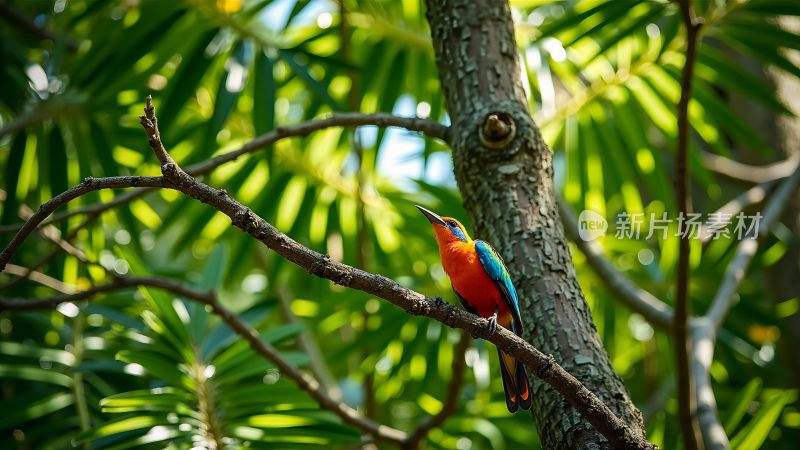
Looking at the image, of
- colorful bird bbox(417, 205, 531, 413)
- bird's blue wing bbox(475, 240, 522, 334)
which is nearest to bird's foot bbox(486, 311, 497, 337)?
colorful bird bbox(417, 205, 531, 413)

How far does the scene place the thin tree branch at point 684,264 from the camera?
2.79 metres

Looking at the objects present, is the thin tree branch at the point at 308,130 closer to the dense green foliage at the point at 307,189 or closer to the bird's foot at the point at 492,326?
the dense green foliage at the point at 307,189

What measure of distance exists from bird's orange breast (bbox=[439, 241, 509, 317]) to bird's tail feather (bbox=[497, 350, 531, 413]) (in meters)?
0.17

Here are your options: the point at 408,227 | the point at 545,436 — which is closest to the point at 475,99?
the point at 545,436

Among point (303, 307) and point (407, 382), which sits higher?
point (303, 307)

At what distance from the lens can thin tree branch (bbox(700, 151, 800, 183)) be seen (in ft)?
16.0

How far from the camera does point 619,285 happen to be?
3705 millimetres

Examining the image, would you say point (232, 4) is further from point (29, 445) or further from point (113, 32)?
point (29, 445)

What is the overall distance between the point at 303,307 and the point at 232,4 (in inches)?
78.7

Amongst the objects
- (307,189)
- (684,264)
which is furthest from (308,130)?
(307,189)

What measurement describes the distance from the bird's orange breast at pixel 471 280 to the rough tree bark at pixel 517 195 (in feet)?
0.34

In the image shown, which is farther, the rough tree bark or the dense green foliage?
the dense green foliage

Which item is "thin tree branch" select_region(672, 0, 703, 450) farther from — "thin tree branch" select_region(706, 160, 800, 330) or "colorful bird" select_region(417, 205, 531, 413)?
"colorful bird" select_region(417, 205, 531, 413)

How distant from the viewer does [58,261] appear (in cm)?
438
